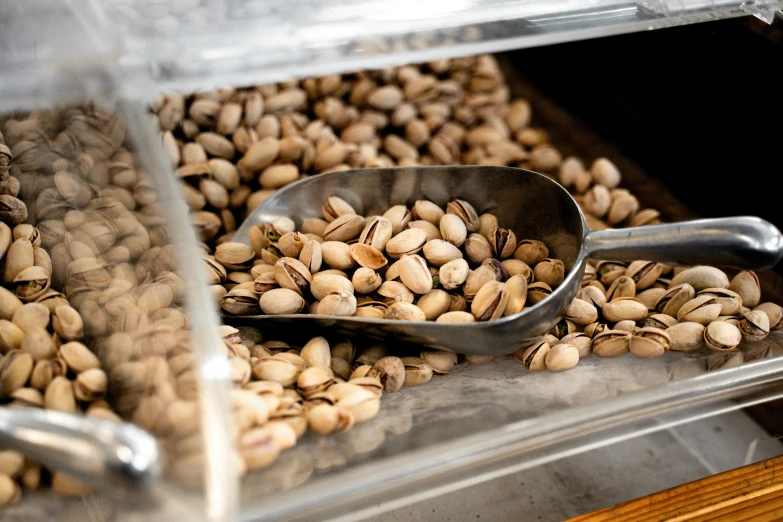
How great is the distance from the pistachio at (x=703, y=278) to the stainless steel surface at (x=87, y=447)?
2.28ft

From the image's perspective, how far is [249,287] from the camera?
83cm

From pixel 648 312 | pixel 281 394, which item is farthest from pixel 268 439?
pixel 648 312

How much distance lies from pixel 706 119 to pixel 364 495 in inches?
33.6

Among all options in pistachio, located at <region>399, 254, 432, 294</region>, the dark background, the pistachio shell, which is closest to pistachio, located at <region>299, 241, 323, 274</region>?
pistachio, located at <region>399, 254, 432, 294</region>

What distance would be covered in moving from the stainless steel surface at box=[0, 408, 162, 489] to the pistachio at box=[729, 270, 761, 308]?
0.73 m

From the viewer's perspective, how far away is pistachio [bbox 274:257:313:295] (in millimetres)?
808

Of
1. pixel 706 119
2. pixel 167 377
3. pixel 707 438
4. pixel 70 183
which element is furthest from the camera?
pixel 706 119

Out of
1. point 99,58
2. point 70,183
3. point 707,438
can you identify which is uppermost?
point 99,58

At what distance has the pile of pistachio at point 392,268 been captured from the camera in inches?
30.9

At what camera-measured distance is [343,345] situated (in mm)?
801

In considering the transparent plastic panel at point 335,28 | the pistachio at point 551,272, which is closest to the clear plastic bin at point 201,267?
the transparent plastic panel at point 335,28

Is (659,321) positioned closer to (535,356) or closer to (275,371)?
(535,356)

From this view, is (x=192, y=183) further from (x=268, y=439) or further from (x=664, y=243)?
(x=664, y=243)

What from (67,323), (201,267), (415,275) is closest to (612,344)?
(415,275)
